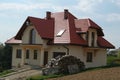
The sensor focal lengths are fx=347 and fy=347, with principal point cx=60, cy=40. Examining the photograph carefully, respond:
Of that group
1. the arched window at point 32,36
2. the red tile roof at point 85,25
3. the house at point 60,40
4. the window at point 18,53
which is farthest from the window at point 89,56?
the window at point 18,53

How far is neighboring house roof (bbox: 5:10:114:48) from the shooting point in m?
39.0

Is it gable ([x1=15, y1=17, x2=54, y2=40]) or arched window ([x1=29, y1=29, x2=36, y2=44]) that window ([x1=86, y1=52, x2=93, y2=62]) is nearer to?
gable ([x1=15, y1=17, x2=54, y2=40])

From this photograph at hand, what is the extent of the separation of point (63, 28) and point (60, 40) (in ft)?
8.36

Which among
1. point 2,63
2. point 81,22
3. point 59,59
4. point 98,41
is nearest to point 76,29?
point 81,22

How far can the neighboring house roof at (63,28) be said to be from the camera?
39.0 metres

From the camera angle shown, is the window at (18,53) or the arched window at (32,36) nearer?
the arched window at (32,36)

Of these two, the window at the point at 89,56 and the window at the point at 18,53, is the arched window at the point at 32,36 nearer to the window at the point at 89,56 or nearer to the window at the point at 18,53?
the window at the point at 18,53

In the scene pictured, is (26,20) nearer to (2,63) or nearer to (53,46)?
(53,46)

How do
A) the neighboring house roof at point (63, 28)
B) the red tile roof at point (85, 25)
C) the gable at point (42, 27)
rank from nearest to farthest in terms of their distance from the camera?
the neighboring house roof at point (63, 28)
the gable at point (42, 27)
the red tile roof at point (85, 25)

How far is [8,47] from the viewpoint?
165 ft

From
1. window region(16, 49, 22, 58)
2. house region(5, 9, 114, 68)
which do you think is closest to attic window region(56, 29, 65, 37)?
house region(5, 9, 114, 68)

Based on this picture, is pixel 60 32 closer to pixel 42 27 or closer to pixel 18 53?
pixel 42 27

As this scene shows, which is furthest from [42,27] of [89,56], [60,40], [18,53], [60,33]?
[89,56]

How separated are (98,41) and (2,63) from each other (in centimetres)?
1424
